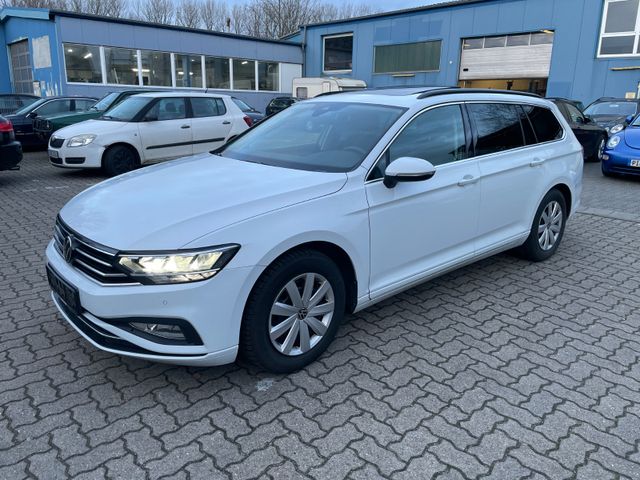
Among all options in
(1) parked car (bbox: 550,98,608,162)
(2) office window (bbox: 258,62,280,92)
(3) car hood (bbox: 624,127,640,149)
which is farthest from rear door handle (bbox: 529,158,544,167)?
(2) office window (bbox: 258,62,280,92)

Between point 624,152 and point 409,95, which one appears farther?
point 624,152

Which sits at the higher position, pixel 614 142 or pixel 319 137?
pixel 319 137

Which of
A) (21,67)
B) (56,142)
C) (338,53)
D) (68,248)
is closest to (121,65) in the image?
(21,67)

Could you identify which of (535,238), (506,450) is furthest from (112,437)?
(535,238)

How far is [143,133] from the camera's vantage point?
9.30 meters

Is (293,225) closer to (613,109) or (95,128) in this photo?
(95,128)

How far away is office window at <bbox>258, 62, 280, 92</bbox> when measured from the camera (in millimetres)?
26409

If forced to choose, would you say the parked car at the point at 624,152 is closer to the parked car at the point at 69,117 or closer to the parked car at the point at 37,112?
the parked car at the point at 69,117

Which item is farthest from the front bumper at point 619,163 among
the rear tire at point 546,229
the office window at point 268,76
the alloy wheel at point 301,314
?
the office window at point 268,76

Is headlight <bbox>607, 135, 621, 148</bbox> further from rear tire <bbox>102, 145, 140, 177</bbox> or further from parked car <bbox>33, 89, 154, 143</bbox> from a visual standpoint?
parked car <bbox>33, 89, 154, 143</bbox>

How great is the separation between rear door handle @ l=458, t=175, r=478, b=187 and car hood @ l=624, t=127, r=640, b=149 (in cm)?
792

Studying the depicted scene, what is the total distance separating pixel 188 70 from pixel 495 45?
14085 mm

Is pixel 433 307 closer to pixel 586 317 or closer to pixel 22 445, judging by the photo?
pixel 586 317

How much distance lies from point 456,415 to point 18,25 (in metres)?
25.9
